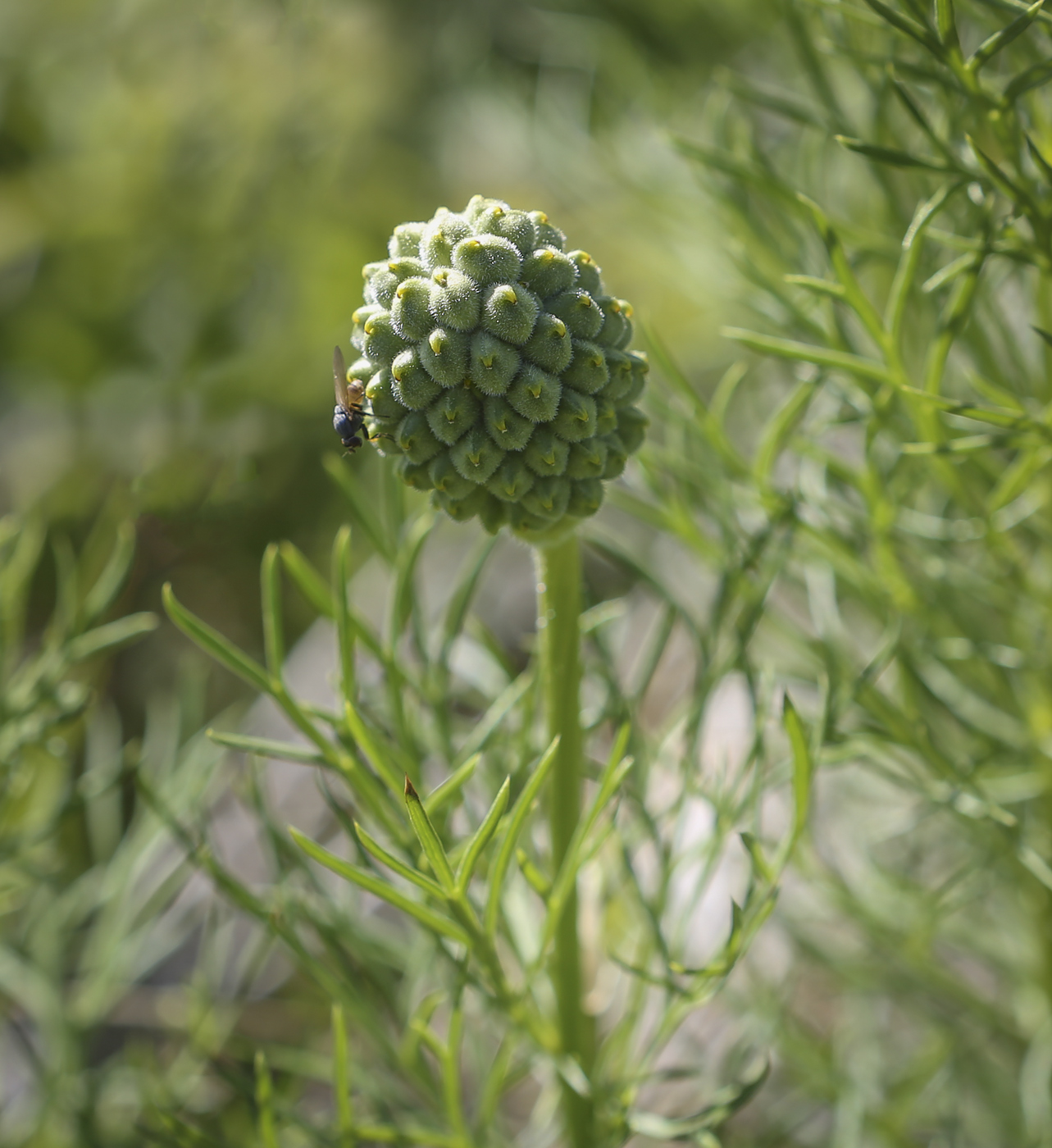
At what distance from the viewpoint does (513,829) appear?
0.56 meters

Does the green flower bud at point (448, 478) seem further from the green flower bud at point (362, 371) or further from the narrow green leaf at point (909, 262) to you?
the narrow green leaf at point (909, 262)

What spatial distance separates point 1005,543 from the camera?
82 cm

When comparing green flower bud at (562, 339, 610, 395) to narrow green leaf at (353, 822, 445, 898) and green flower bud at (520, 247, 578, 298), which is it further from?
narrow green leaf at (353, 822, 445, 898)

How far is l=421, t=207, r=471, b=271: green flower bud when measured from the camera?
0.57 metres

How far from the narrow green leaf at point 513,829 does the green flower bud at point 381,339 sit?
233mm

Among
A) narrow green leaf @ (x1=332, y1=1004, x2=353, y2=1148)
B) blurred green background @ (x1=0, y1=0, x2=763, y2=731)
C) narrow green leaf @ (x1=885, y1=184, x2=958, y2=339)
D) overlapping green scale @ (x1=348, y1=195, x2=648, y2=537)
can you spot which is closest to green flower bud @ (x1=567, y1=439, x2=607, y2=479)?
overlapping green scale @ (x1=348, y1=195, x2=648, y2=537)

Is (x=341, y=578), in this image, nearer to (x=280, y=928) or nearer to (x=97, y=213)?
(x=280, y=928)

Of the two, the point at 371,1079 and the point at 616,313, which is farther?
the point at 371,1079

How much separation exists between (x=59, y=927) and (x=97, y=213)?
1484 mm

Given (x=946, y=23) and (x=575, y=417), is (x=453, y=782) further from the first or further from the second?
(x=946, y=23)

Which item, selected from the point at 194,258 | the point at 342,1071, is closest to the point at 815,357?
the point at 342,1071

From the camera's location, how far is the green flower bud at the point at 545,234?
1.93 ft

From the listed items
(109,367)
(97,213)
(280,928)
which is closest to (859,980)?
(280,928)

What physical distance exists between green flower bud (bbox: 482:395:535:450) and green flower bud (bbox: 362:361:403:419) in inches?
2.1
